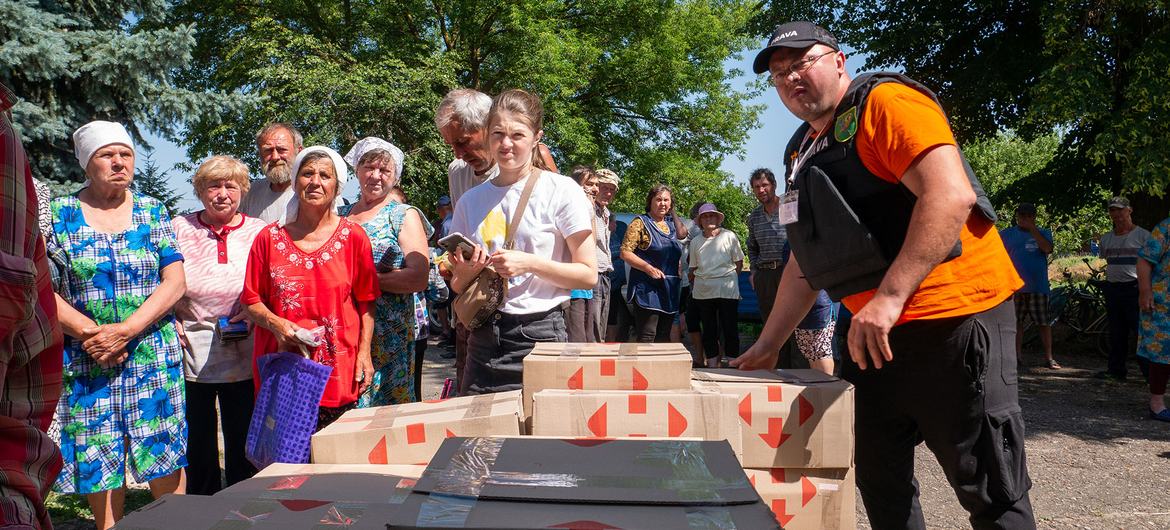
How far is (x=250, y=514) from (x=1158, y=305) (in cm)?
746

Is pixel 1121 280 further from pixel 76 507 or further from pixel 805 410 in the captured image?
pixel 76 507

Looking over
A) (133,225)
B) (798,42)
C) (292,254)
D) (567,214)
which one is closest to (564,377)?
(567,214)

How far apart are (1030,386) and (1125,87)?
310 cm

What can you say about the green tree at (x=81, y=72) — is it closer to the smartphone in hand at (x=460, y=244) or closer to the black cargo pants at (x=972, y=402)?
the smartphone in hand at (x=460, y=244)

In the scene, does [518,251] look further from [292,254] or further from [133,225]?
[133,225]

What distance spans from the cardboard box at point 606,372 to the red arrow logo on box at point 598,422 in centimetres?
18

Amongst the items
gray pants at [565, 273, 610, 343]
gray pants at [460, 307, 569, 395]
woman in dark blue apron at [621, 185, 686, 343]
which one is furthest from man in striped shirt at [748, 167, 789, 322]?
gray pants at [460, 307, 569, 395]

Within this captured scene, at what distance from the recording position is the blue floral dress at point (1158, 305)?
638cm

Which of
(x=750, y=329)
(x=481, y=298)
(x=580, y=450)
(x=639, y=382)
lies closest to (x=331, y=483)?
(x=580, y=450)

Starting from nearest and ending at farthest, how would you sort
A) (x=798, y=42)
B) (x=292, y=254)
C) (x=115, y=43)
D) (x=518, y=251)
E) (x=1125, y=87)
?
(x=798, y=42)
(x=518, y=251)
(x=292, y=254)
(x=1125, y=87)
(x=115, y=43)

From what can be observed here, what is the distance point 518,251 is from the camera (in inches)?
110

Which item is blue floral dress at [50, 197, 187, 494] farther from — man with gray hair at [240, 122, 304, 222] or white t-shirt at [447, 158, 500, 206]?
white t-shirt at [447, 158, 500, 206]

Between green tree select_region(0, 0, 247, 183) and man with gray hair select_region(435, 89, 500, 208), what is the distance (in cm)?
711

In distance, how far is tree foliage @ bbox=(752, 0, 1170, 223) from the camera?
769cm
